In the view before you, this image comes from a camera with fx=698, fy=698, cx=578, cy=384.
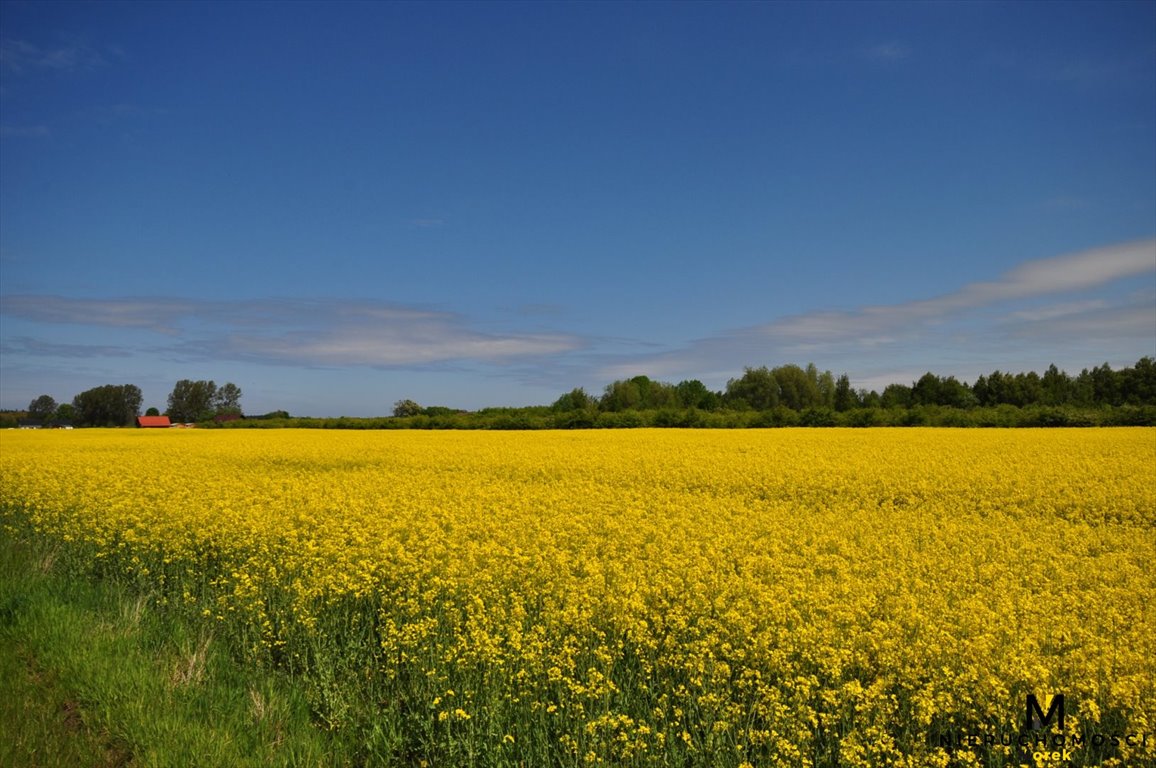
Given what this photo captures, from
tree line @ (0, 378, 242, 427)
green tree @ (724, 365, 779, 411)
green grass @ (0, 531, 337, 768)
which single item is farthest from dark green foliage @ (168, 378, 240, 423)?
green grass @ (0, 531, 337, 768)

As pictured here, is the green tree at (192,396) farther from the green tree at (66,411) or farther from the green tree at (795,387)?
the green tree at (795,387)

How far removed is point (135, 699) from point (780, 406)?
45513 millimetres

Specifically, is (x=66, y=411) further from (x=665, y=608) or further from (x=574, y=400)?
(x=665, y=608)

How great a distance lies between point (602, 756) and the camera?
4.41 metres

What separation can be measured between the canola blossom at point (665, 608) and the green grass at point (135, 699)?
0.42 meters

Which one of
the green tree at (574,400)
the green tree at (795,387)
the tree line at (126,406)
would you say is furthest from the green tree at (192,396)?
the green tree at (795,387)

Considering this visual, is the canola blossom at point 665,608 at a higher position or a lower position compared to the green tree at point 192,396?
lower

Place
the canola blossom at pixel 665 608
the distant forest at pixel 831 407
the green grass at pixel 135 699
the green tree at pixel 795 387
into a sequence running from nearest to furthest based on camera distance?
the green grass at pixel 135 699, the canola blossom at pixel 665 608, the distant forest at pixel 831 407, the green tree at pixel 795 387

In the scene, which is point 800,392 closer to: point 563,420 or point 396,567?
point 563,420

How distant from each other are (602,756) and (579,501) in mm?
8464

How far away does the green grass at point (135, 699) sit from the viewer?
4596 millimetres

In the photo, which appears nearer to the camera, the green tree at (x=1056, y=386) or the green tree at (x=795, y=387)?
the green tree at (x=1056, y=386)

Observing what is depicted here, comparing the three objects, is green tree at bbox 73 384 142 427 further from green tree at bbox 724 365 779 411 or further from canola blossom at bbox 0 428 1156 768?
canola blossom at bbox 0 428 1156 768

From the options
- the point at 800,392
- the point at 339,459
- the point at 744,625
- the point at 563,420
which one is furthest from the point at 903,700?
the point at 800,392
